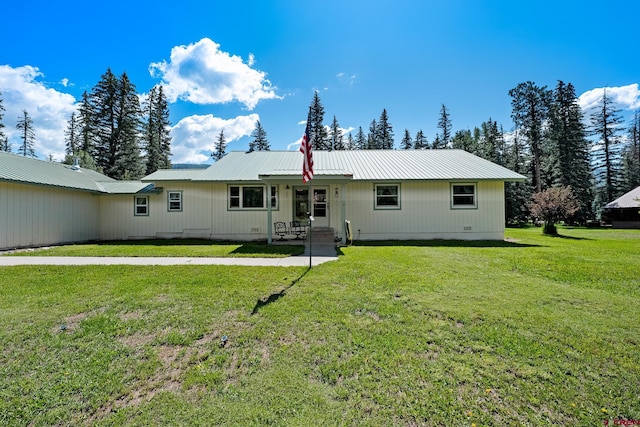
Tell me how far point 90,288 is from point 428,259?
8237 mm

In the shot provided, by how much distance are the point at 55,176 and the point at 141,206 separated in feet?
12.1

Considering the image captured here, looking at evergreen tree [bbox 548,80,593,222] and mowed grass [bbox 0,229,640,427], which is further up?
evergreen tree [bbox 548,80,593,222]

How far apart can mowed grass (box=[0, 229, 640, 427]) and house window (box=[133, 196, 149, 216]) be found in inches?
325

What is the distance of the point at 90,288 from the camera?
Answer: 5523 millimetres

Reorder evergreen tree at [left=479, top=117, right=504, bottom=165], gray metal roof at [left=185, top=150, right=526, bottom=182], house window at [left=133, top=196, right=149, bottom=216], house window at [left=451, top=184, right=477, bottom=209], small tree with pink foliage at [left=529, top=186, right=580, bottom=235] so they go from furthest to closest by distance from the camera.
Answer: evergreen tree at [left=479, top=117, right=504, bottom=165]
small tree with pink foliage at [left=529, top=186, right=580, bottom=235]
house window at [left=133, top=196, right=149, bottom=216]
house window at [left=451, top=184, right=477, bottom=209]
gray metal roof at [left=185, top=150, right=526, bottom=182]

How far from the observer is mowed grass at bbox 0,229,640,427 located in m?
2.59

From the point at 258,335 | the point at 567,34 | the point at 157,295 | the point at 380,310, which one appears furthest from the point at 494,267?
the point at 567,34

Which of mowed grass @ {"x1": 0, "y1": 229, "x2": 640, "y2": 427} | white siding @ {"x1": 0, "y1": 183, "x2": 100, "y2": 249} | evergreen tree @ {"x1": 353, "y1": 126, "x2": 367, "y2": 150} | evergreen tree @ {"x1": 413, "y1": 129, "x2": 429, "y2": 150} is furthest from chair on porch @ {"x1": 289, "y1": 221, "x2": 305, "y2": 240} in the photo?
evergreen tree @ {"x1": 353, "y1": 126, "x2": 367, "y2": 150}

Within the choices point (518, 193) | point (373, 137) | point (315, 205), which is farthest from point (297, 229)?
point (373, 137)

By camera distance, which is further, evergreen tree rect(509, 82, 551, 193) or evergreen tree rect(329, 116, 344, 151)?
evergreen tree rect(329, 116, 344, 151)

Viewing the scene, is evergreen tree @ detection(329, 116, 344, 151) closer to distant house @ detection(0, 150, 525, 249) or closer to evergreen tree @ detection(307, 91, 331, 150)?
evergreen tree @ detection(307, 91, 331, 150)

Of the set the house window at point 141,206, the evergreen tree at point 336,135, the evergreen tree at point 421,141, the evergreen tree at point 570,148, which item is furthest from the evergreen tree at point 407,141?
the house window at point 141,206

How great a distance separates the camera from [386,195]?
13109 mm

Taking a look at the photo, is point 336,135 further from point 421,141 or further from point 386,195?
point 386,195
